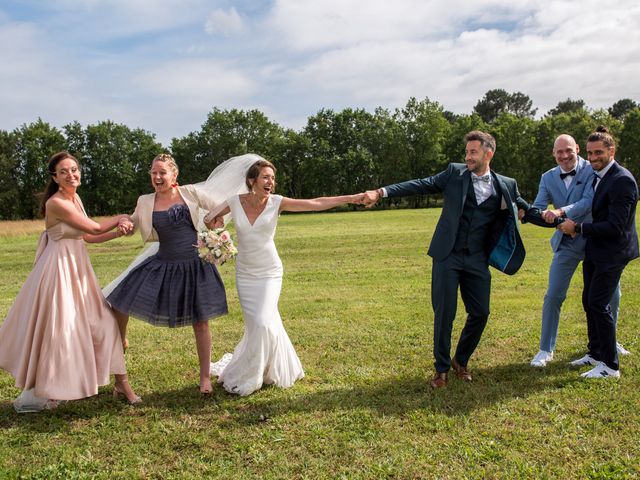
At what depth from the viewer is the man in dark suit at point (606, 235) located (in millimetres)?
6121

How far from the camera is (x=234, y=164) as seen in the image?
718 centimetres

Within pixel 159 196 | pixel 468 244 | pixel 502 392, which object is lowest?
pixel 502 392

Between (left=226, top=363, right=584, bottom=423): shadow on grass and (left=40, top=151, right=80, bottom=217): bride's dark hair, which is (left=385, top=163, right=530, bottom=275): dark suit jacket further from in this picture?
(left=40, top=151, right=80, bottom=217): bride's dark hair

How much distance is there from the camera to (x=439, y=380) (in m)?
6.14

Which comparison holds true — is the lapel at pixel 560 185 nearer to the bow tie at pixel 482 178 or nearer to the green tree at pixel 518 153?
the bow tie at pixel 482 178

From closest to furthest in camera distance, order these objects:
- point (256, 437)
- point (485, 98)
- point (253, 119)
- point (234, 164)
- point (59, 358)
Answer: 1. point (256, 437)
2. point (59, 358)
3. point (234, 164)
4. point (253, 119)
5. point (485, 98)

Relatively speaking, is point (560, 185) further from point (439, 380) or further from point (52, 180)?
point (52, 180)

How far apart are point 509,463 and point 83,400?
14.4 feet

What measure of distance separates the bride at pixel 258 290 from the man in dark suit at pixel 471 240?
1.54 metres

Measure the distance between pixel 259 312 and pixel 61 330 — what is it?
2.02 metres

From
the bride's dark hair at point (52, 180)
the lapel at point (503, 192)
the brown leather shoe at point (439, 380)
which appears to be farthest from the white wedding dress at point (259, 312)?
the lapel at point (503, 192)

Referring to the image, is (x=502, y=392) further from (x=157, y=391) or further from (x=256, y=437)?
(x=157, y=391)

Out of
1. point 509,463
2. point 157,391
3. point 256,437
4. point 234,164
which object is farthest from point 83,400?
point 509,463

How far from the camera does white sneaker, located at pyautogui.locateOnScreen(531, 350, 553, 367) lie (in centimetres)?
676
